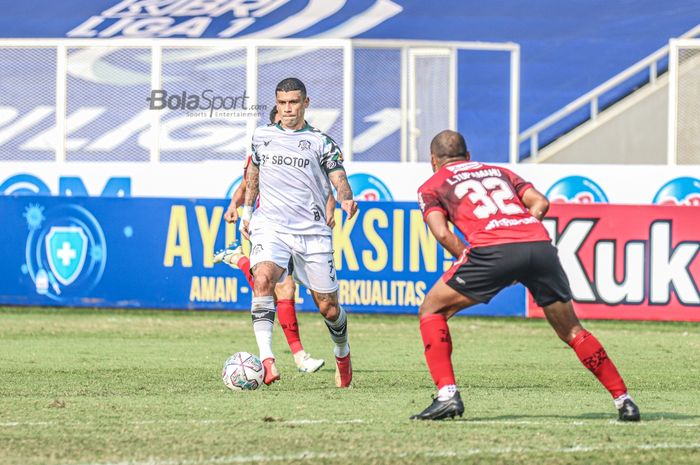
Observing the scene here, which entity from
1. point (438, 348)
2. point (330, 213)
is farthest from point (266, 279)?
point (438, 348)

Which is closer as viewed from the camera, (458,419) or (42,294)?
(458,419)

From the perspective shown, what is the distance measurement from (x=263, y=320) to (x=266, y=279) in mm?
293

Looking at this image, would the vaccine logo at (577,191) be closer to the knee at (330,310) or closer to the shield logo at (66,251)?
the shield logo at (66,251)

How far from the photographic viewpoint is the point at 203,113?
19.9 metres

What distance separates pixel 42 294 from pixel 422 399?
9.60 m

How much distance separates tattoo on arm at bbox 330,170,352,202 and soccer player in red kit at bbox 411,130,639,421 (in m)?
2.05

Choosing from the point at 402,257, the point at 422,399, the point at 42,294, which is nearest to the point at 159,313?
the point at 42,294

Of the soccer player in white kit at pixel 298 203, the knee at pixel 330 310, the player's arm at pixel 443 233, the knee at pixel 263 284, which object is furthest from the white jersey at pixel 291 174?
the player's arm at pixel 443 233

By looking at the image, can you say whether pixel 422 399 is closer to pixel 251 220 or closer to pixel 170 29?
pixel 251 220

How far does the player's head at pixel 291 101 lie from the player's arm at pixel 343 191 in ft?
1.45

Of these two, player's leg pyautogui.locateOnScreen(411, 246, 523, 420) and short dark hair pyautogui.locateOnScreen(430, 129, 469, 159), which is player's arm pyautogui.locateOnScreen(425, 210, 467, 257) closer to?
player's leg pyautogui.locateOnScreen(411, 246, 523, 420)

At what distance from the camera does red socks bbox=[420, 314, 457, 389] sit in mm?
7801

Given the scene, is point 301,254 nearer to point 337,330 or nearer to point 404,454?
point 337,330

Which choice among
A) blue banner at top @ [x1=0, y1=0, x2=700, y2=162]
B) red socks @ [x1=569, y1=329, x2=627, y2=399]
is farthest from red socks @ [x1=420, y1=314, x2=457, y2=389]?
blue banner at top @ [x1=0, y1=0, x2=700, y2=162]
